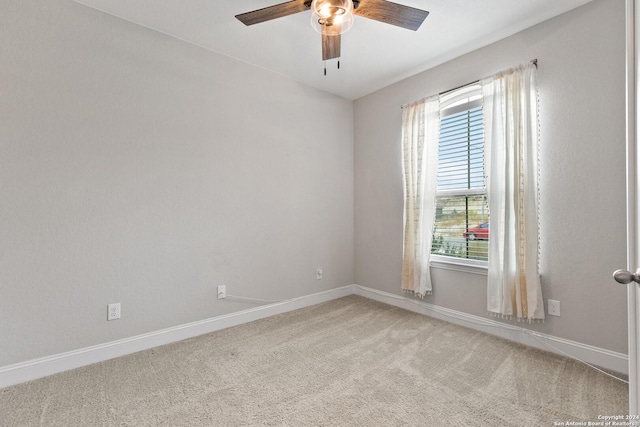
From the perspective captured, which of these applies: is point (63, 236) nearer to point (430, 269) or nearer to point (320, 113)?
point (320, 113)

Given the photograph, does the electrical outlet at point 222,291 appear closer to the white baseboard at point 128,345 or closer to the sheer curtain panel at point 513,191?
the white baseboard at point 128,345

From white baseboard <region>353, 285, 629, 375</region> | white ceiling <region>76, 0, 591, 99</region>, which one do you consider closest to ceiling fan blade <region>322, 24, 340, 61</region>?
white ceiling <region>76, 0, 591, 99</region>

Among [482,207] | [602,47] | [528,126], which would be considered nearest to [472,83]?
[528,126]

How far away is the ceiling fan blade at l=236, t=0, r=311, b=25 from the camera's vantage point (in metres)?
1.75

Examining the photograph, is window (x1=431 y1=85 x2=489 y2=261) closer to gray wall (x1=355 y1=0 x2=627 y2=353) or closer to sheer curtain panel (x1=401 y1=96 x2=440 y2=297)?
sheer curtain panel (x1=401 y1=96 x2=440 y2=297)

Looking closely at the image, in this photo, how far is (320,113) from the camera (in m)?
3.55

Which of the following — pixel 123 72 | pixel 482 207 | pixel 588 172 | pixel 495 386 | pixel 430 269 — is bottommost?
pixel 495 386

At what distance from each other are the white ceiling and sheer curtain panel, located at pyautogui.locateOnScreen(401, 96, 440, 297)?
0.50 m

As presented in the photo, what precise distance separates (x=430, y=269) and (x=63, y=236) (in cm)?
310

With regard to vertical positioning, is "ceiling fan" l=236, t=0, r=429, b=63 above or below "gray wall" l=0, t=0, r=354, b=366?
above

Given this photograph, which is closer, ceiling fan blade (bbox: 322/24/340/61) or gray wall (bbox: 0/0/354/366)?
ceiling fan blade (bbox: 322/24/340/61)

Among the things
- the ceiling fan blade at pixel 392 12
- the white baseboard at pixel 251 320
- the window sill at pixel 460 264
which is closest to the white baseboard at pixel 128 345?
the white baseboard at pixel 251 320

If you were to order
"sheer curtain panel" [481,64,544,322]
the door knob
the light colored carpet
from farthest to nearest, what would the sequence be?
"sheer curtain panel" [481,64,544,322] < the light colored carpet < the door knob

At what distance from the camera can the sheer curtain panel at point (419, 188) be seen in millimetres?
2982
